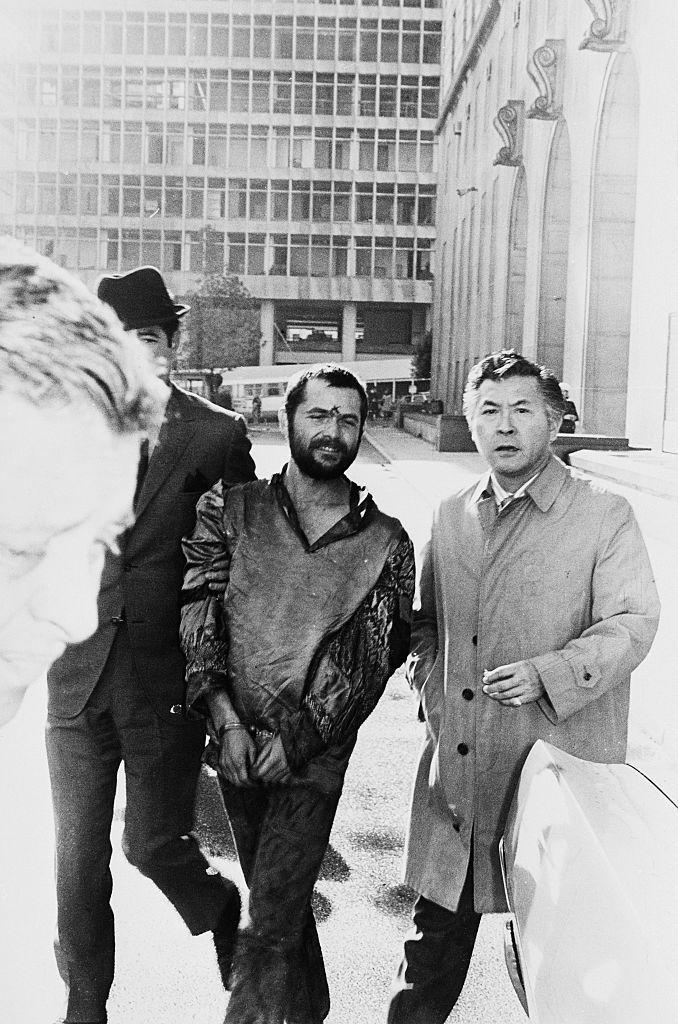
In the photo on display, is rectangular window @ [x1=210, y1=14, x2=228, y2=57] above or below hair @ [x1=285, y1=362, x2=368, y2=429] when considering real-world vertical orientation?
above

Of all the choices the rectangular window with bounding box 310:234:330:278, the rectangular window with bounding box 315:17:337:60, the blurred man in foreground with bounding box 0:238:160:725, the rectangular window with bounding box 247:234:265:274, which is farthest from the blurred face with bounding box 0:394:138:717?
the rectangular window with bounding box 247:234:265:274

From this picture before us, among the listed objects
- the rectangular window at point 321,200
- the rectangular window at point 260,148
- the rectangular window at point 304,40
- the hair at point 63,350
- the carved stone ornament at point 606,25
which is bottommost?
A: the hair at point 63,350

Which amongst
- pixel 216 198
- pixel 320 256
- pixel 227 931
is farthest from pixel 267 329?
pixel 227 931

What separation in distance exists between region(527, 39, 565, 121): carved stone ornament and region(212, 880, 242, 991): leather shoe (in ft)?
53.1

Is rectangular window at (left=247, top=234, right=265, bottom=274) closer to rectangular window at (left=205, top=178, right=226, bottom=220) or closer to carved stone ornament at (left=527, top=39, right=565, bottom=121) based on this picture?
rectangular window at (left=205, top=178, right=226, bottom=220)

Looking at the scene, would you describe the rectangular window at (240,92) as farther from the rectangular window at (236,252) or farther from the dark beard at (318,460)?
the dark beard at (318,460)

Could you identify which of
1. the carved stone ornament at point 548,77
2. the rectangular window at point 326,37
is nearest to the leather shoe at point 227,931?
the carved stone ornament at point 548,77

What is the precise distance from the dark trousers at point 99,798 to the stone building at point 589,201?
908cm

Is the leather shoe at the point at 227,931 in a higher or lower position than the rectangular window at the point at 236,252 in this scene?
lower

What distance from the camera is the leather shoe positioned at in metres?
2.73

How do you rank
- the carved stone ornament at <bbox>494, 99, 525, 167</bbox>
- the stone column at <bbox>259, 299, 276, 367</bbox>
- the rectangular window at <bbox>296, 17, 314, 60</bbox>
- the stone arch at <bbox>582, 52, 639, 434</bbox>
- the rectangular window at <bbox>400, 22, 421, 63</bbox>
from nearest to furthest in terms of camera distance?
the stone arch at <bbox>582, 52, 639, 434</bbox> < the carved stone ornament at <bbox>494, 99, 525, 167</bbox> < the rectangular window at <bbox>296, 17, 314, 60</bbox> < the rectangular window at <bbox>400, 22, 421, 63</bbox> < the stone column at <bbox>259, 299, 276, 367</bbox>

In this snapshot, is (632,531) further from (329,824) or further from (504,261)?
(504,261)

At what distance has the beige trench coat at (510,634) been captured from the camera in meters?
2.47

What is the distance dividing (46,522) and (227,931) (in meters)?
1.91
